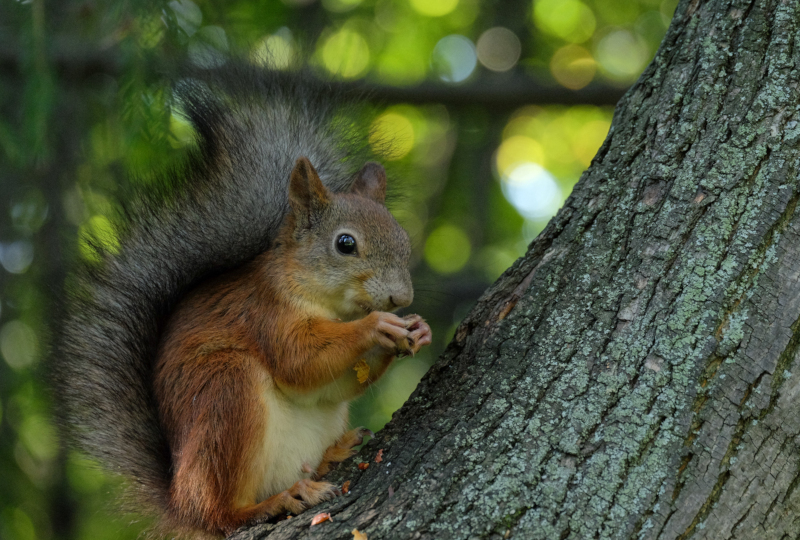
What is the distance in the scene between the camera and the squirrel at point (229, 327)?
190 centimetres

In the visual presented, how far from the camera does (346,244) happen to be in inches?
84.4

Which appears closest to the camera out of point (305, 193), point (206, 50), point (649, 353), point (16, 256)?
point (649, 353)

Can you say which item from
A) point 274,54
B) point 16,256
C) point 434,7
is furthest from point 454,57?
point 16,256

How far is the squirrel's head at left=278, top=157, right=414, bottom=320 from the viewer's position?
2080 mm

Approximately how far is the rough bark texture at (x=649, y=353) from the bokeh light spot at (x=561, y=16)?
4.98 meters

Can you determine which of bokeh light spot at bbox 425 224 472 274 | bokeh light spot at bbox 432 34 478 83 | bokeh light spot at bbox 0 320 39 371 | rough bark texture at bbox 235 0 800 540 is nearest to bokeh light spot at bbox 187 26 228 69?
rough bark texture at bbox 235 0 800 540

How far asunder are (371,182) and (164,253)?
2.52 ft

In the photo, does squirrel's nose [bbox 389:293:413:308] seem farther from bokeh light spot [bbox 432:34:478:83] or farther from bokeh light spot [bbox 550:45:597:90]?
bokeh light spot [bbox 550:45:597:90]

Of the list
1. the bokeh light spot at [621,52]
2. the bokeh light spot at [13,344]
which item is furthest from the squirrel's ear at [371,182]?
the bokeh light spot at [621,52]

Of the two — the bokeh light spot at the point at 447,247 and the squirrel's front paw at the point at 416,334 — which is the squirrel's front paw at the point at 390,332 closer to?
the squirrel's front paw at the point at 416,334

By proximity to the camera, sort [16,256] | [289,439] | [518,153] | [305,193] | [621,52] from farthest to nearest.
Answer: [518,153]
[621,52]
[16,256]
[305,193]
[289,439]

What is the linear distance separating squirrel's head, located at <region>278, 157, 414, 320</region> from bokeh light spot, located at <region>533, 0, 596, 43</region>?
4.94 metres

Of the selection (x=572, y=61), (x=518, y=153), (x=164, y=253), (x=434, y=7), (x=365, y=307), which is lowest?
(x=365, y=307)

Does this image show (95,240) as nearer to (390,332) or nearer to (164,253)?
(164,253)
